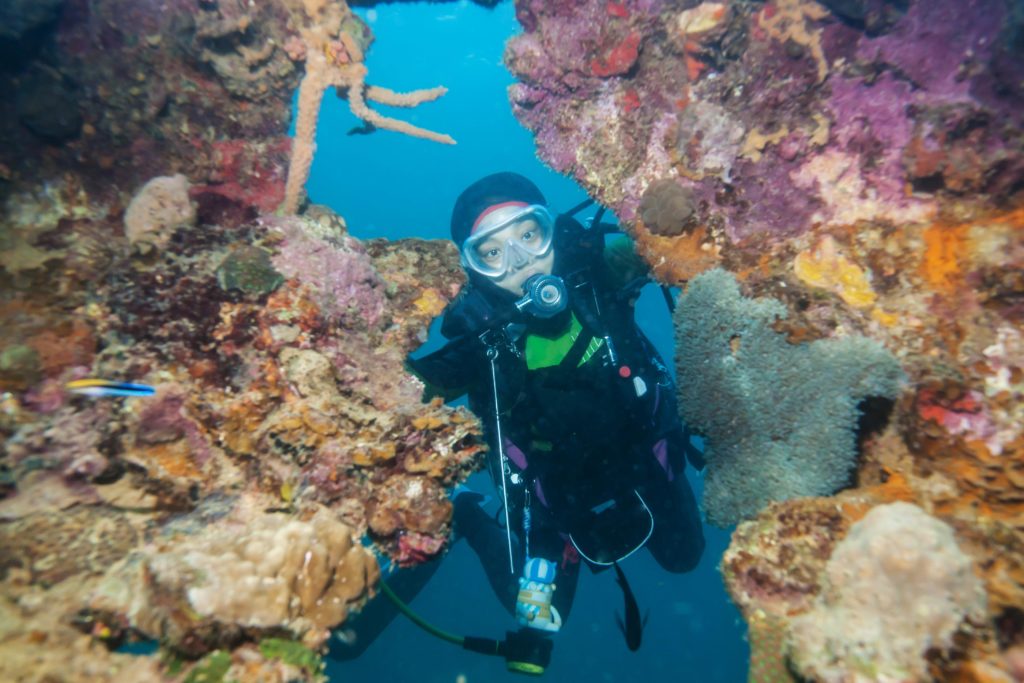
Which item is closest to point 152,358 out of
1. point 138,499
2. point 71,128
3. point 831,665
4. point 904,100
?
point 138,499

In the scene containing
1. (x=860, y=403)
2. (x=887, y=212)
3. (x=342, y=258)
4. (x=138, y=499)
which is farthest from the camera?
(x=342, y=258)

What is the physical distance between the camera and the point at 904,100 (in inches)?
140

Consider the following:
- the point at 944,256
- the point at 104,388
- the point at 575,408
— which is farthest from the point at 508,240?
the point at 104,388

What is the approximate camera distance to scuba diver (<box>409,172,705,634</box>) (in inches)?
202

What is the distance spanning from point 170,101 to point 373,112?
5.54 ft

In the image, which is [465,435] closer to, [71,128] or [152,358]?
[152,358]

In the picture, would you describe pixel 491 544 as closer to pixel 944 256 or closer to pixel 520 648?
pixel 520 648

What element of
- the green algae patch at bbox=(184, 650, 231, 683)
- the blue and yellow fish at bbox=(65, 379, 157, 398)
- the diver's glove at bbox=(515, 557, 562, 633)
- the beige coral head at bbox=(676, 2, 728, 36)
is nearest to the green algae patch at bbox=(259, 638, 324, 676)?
the green algae patch at bbox=(184, 650, 231, 683)

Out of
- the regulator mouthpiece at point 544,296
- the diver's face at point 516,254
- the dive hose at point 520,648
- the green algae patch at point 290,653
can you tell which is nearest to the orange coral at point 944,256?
the regulator mouthpiece at point 544,296

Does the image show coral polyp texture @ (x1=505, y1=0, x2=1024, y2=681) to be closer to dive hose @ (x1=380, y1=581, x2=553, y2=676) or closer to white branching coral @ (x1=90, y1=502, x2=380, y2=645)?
white branching coral @ (x1=90, y1=502, x2=380, y2=645)

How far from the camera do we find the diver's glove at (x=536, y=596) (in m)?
5.00

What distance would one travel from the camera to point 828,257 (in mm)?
3451

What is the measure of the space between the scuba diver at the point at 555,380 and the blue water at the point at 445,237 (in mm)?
1596

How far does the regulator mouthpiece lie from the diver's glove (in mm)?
2622
